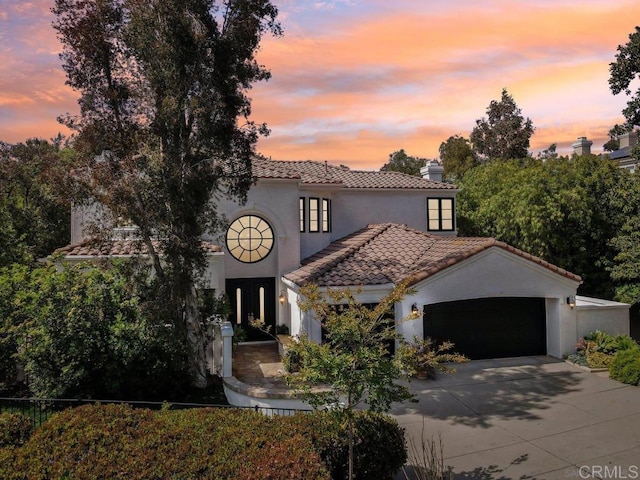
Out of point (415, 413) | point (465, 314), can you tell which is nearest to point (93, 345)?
point (415, 413)

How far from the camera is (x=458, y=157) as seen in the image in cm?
4847

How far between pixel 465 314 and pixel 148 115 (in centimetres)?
1301

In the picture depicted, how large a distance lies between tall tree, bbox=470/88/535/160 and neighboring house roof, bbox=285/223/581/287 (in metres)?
32.3

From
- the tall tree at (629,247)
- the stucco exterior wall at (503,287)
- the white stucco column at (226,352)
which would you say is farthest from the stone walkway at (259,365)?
the tall tree at (629,247)

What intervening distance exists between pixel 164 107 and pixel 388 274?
31.1 ft

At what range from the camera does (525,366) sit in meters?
16.8

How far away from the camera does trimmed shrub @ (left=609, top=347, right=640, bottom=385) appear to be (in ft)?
47.8

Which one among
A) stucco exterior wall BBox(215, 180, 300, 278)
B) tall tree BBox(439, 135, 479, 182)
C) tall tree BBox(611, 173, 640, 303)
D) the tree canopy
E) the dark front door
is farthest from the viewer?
tall tree BBox(439, 135, 479, 182)

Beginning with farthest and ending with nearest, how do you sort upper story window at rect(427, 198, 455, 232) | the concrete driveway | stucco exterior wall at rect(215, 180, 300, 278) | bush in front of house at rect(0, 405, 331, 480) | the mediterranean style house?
1. upper story window at rect(427, 198, 455, 232)
2. stucco exterior wall at rect(215, 180, 300, 278)
3. the mediterranean style house
4. the concrete driveway
5. bush in front of house at rect(0, 405, 331, 480)

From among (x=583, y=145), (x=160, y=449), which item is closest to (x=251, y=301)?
(x=160, y=449)

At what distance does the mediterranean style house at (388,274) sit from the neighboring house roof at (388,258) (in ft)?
0.14

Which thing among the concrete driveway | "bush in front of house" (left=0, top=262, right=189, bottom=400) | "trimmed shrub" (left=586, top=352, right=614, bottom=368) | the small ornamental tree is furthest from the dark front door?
"trimmed shrub" (left=586, top=352, right=614, bottom=368)

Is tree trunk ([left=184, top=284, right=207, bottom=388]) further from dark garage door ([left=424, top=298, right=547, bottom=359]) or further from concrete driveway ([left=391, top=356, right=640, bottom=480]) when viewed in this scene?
dark garage door ([left=424, top=298, right=547, bottom=359])

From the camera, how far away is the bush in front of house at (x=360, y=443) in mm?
8211
